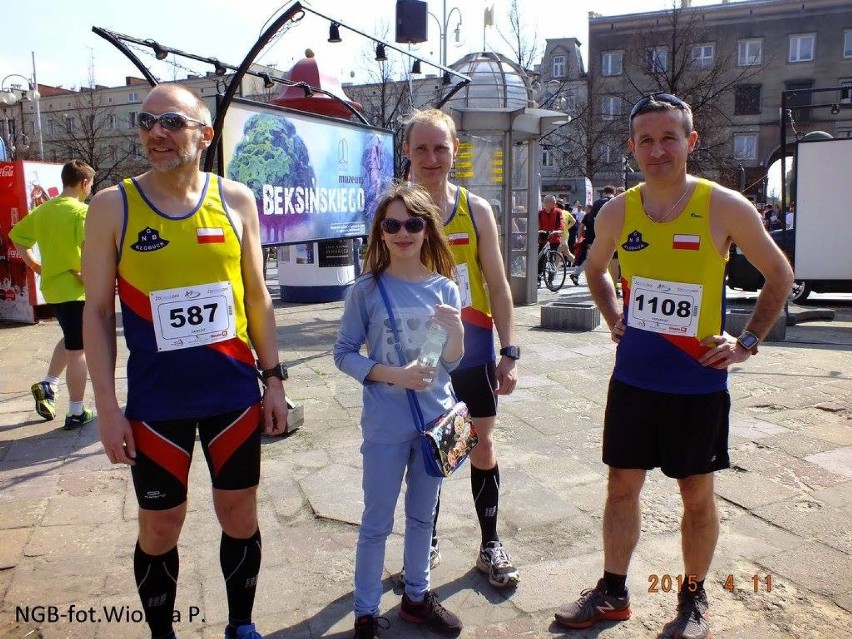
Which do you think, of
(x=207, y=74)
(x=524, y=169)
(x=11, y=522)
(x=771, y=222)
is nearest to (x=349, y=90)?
(x=771, y=222)

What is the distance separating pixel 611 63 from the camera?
4688cm

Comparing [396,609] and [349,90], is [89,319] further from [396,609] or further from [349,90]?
[349,90]

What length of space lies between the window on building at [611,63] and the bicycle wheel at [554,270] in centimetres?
3800

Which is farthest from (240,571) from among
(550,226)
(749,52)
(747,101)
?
(749,52)

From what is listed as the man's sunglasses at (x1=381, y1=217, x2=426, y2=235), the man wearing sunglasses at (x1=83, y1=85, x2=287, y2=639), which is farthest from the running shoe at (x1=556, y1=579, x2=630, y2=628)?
the man's sunglasses at (x1=381, y1=217, x2=426, y2=235)

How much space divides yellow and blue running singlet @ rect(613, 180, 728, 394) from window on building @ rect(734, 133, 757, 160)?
48380mm

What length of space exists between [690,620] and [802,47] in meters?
51.9

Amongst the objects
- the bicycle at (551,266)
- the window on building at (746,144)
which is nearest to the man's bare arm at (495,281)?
the bicycle at (551,266)

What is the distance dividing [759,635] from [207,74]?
21.2 ft

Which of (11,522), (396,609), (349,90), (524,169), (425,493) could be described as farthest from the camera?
(349,90)

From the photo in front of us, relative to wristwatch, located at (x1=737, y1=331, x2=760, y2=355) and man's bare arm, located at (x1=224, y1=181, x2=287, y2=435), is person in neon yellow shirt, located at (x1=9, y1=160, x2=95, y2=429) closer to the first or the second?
man's bare arm, located at (x1=224, y1=181, x2=287, y2=435)

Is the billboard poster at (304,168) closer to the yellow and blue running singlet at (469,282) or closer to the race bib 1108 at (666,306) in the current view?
the yellow and blue running singlet at (469,282)

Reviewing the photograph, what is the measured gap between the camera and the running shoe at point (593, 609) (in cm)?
260

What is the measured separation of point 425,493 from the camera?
98.6 inches
